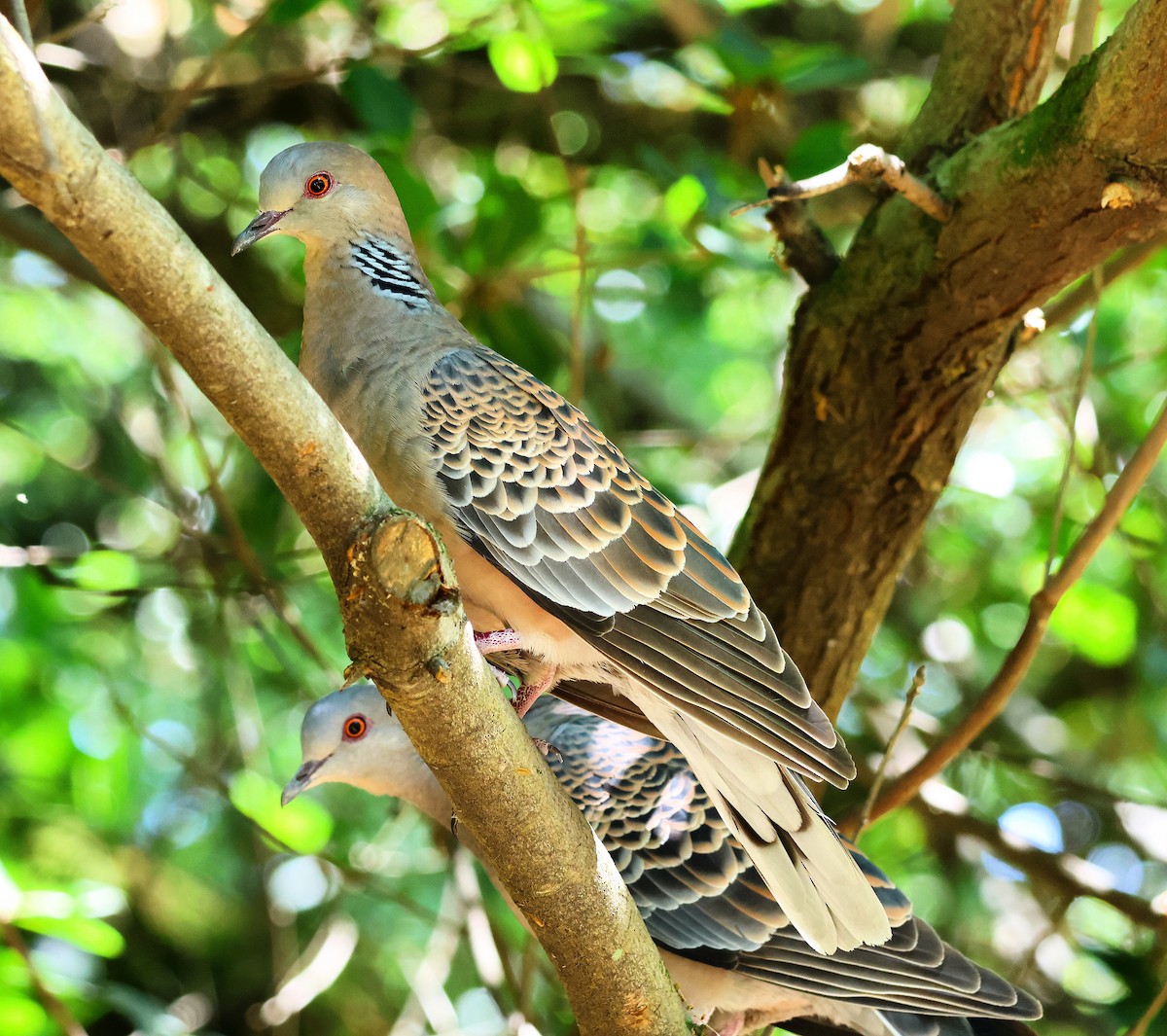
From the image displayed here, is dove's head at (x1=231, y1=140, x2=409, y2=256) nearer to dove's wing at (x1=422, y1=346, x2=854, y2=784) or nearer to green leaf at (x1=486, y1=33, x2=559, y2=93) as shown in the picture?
dove's wing at (x1=422, y1=346, x2=854, y2=784)

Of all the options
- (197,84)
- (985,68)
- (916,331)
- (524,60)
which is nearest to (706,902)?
(916,331)

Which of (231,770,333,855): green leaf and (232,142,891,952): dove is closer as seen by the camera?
(232,142,891,952): dove

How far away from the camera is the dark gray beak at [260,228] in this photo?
226 centimetres

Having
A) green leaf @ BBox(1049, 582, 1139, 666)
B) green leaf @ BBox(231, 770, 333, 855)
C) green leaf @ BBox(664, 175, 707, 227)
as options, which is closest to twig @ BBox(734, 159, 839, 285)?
green leaf @ BBox(664, 175, 707, 227)

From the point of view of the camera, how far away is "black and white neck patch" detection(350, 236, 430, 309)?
7.73 ft

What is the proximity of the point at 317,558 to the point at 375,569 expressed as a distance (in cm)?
250

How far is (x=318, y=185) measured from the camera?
2.36 m

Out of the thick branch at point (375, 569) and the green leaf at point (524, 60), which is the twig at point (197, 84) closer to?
the green leaf at point (524, 60)

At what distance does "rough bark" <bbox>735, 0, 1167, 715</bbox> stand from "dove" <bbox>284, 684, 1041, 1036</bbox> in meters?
0.42

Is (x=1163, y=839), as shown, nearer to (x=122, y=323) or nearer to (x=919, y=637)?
(x=919, y=637)

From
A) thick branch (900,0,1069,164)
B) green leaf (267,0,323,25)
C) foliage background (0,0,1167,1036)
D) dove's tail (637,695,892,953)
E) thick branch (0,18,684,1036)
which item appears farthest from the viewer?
foliage background (0,0,1167,1036)

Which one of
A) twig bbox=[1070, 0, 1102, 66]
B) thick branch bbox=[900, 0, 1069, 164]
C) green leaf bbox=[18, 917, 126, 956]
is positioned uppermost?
twig bbox=[1070, 0, 1102, 66]

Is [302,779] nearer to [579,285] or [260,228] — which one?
[260,228]

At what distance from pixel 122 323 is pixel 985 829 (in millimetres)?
3048
